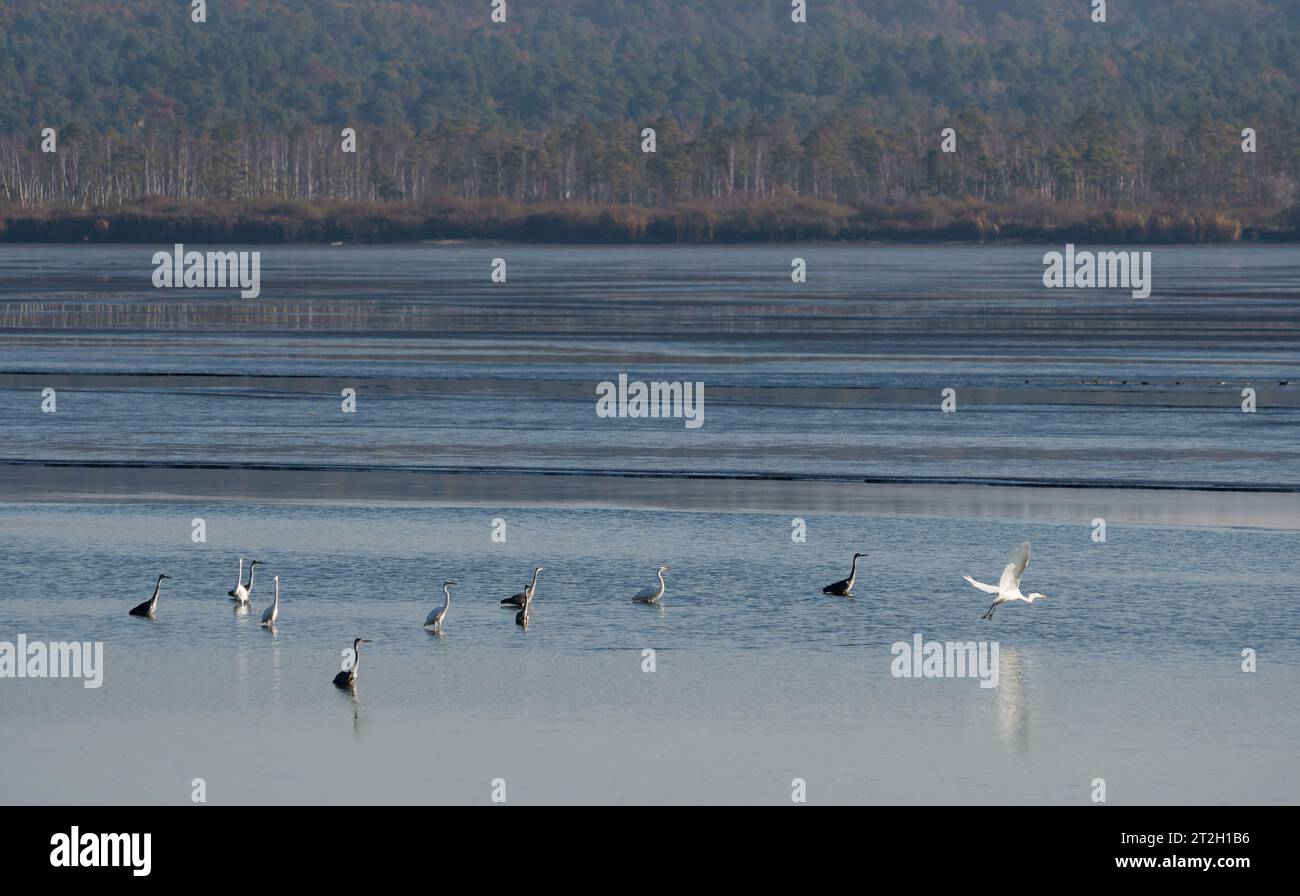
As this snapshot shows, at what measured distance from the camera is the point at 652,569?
17297mm

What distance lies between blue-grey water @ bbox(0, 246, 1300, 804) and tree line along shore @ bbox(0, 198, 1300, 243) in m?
107

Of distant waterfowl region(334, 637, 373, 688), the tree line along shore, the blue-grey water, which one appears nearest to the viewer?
the blue-grey water

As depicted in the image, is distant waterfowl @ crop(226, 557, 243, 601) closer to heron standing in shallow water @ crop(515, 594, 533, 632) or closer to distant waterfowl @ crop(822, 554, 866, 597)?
heron standing in shallow water @ crop(515, 594, 533, 632)

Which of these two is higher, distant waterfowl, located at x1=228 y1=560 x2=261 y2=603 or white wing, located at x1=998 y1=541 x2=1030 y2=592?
white wing, located at x1=998 y1=541 x2=1030 y2=592

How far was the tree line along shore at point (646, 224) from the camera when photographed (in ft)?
474

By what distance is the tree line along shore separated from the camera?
474ft

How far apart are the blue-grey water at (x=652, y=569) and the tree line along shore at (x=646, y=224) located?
352ft

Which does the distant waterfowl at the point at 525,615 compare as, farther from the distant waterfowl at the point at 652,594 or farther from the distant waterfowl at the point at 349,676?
the distant waterfowl at the point at 349,676

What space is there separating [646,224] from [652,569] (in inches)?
5332

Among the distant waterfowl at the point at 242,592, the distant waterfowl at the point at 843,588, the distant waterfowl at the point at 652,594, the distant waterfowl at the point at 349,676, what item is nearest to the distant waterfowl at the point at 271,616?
the distant waterfowl at the point at 242,592

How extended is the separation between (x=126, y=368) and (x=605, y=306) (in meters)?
22.0

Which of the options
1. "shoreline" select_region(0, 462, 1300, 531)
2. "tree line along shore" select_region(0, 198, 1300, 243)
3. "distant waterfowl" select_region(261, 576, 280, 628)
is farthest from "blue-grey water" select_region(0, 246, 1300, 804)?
"tree line along shore" select_region(0, 198, 1300, 243)
